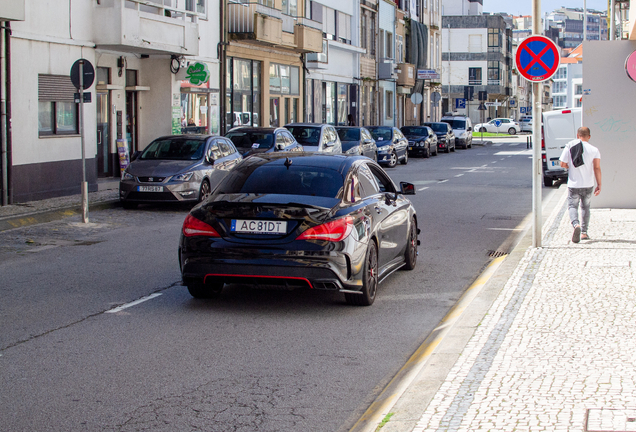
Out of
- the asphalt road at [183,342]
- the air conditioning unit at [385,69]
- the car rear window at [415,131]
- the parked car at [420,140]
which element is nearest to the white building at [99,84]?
the asphalt road at [183,342]

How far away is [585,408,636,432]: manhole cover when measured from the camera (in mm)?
4414

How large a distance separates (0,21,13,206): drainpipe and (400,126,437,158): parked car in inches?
995

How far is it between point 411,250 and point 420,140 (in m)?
30.8

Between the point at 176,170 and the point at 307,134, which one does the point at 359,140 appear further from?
the point at 176,170

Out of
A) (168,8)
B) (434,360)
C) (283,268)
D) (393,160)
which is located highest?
(168,8)

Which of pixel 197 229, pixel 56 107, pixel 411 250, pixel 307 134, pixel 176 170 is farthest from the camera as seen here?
pixel 307 134

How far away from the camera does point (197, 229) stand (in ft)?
26.0

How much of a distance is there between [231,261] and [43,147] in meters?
12.4

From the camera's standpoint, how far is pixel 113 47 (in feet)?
72.2

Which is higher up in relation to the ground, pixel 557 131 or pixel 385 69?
pixel 385 69

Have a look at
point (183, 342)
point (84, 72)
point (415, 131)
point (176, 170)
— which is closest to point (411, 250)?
point (183, 342)

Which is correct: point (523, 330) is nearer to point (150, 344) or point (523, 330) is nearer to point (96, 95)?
point (150, 344)

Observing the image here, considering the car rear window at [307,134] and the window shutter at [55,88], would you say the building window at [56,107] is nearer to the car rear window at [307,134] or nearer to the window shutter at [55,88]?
the window shutter at [55,88]

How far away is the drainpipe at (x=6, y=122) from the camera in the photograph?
1719 cm
